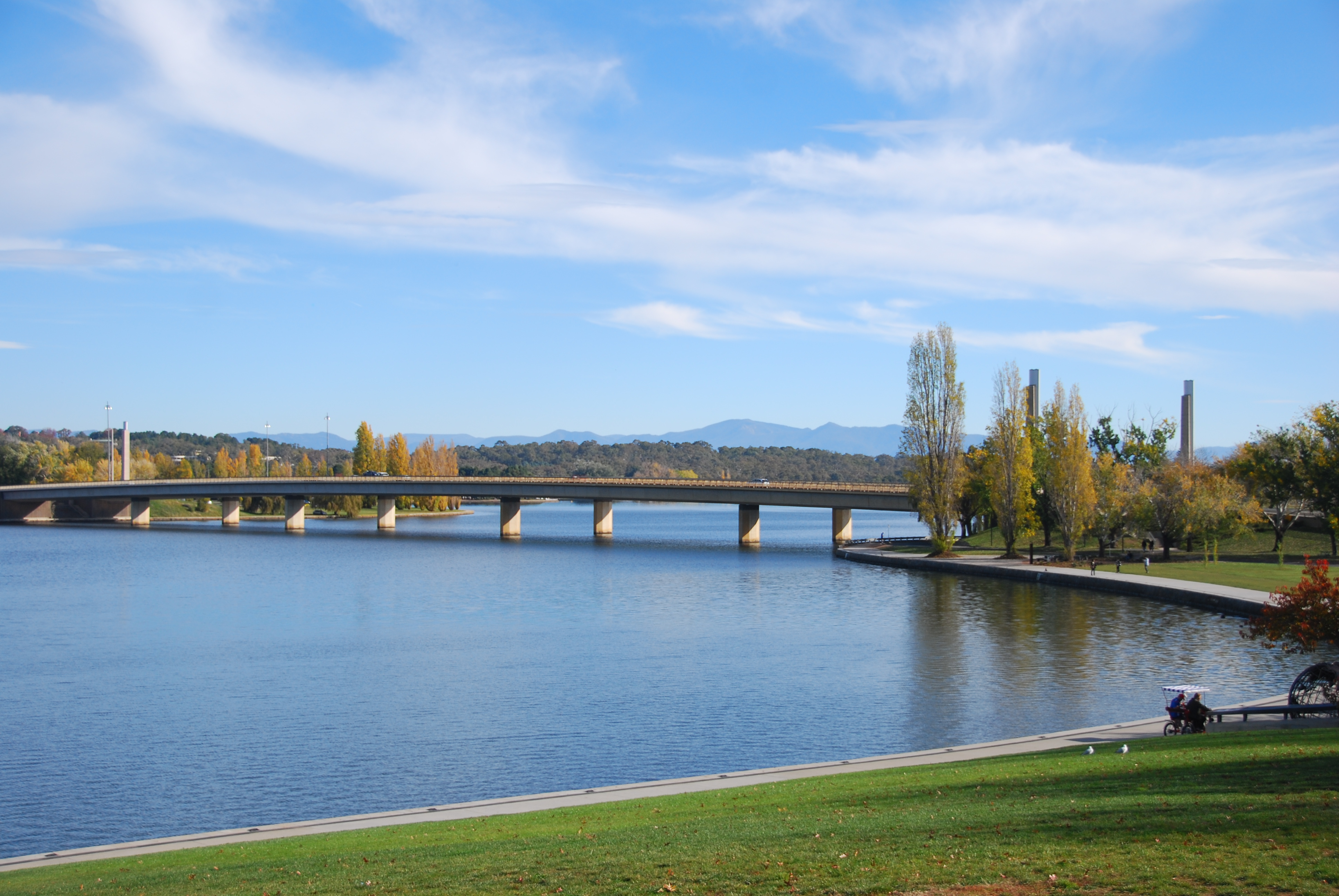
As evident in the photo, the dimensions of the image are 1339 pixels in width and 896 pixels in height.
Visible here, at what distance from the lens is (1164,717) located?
26.1 metres

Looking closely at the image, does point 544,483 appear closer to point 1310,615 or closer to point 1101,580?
point 1101,580

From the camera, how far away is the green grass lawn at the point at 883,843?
1138 centimetres

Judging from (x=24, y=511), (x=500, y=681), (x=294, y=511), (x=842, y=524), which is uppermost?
(x=842, y=524)

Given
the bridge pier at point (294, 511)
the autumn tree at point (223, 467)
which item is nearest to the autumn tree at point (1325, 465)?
the bridge pier at point (294, 511)

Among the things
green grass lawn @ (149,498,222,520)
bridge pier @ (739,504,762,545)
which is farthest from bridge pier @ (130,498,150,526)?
bridge pier @ (739,504,762,545)

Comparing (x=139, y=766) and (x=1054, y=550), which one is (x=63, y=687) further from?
(x=1054, y=550)

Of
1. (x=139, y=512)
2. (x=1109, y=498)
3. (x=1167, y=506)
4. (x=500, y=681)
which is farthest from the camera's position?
(x=139, y=512)

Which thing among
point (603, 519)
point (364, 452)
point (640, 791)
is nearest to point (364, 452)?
point (364, 452)

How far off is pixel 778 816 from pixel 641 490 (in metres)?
101

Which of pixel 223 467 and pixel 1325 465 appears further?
pixel 223 467

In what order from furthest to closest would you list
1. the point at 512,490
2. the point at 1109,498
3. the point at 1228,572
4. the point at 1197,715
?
the point at 512,490 < the point at 1109,498 < the point at 1228,572 < the point at 1197,715

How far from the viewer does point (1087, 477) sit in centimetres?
7275

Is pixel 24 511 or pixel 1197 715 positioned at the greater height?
pixel 1197 715

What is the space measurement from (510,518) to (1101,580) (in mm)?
84864
